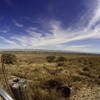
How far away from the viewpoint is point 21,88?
418 cm

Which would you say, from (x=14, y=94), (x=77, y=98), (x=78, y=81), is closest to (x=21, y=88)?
(x=14, y=94)

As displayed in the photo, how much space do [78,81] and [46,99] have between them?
4.86 meters

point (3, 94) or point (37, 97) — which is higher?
point (3, 94)

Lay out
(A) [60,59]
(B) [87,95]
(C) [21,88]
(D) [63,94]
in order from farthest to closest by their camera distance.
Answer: (A) [60,59]
(B) [87,95]
(D) [63,94]
(C) [21,88]

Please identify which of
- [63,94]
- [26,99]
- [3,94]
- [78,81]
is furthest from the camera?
[78,81]

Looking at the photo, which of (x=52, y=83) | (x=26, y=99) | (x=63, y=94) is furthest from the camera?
(x=52, y=83)

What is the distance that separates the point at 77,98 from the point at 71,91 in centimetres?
42

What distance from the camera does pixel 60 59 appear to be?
29.3 meters

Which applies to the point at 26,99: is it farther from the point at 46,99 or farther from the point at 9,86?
the point at 46,99

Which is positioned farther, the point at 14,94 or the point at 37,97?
the point at 37,97

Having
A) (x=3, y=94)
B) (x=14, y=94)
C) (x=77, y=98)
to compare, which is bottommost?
(x=77, y=98)

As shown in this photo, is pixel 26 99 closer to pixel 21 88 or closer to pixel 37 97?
pixel 21 88

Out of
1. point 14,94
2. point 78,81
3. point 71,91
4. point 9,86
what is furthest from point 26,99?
point 78,81

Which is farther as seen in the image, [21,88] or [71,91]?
[71,91]
